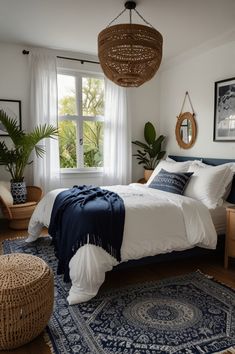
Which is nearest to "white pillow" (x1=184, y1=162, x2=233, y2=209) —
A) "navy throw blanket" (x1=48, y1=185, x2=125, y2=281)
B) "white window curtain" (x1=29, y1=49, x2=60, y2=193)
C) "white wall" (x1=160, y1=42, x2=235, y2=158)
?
"white wall" (x1=160, y1=42, x2=235, y2=158)

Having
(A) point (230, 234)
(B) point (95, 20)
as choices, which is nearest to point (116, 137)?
(B) point (95, 20)

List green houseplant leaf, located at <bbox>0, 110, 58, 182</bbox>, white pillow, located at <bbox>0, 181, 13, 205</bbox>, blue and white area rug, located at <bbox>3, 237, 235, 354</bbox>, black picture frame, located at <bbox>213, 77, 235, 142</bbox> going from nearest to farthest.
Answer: blue and white area rug, located at <bbox>3, 237, 235, 354</bbox>, black picture frame, located at <bbox>213, 77, 235, 142</bbox>, white pillow, located at <bbox>0, 181, 13, 205</bbox>, green houseplant leaf, located at <bbox>0, 110, 58, 182</bbox>

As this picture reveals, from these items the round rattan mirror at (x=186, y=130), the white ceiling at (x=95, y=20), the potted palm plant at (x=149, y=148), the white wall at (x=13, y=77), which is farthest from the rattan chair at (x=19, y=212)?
the round rattan mirror at (x=186, y=130)

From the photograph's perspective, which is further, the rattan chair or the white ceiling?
the rattan chair

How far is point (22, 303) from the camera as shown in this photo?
5.44 ft

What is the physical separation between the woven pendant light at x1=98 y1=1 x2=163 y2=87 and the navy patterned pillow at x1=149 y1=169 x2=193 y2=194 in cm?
118

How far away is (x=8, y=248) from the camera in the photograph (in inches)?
130

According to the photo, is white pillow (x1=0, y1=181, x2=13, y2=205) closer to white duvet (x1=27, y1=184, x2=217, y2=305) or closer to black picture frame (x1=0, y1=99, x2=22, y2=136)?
black picture frame (x1=0, y1=99, x2=22, y2=136)

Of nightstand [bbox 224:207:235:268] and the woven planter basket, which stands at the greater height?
the woven planter basket

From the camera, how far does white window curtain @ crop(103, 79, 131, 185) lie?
4824 mm

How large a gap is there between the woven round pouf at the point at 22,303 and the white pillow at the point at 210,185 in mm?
1912

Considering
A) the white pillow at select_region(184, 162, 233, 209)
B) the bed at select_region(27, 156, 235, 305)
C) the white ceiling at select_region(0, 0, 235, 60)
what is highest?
the white ceiling at select_region(0, 0, 235, 60)

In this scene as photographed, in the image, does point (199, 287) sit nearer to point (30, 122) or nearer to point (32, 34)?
point (30, 122)

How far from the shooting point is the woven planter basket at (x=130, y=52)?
93.1 inches
